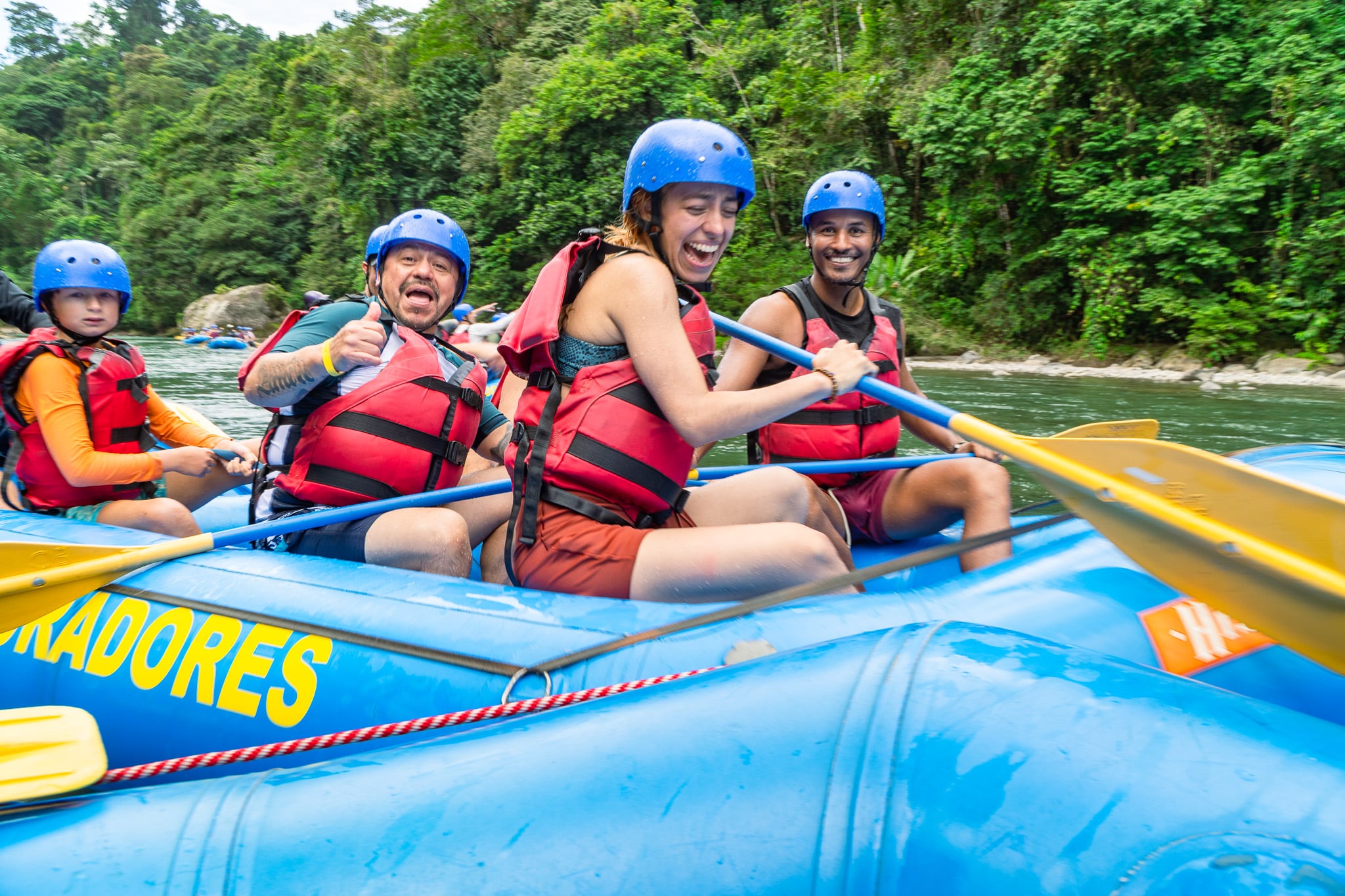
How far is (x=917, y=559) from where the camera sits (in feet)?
5.22

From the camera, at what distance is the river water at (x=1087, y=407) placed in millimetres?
7012

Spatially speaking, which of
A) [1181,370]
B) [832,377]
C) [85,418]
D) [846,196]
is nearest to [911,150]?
[1181,370]

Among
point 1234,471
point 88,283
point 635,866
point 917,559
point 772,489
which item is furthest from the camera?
point 88,283

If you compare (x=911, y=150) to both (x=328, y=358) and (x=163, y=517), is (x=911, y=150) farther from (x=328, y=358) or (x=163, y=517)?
(x=328, y=358)

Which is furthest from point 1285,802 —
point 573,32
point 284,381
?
point 573,32

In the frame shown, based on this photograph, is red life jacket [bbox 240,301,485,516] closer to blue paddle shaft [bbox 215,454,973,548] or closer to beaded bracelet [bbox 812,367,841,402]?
blue paddle shaft [bbox 215,454,973,548]

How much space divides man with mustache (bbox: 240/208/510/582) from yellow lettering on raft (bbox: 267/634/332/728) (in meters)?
0.38

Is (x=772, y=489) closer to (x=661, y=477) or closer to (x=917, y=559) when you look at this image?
(x=661, y=477)

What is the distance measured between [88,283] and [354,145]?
23098mm

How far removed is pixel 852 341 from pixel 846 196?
0.45m

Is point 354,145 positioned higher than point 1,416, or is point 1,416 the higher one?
point 354,145

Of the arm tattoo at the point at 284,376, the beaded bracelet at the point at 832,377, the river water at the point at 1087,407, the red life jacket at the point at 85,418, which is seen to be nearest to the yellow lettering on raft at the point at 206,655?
the arm tattoo at the point at 284,376

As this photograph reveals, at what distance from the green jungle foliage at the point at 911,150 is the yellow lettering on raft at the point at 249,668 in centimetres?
1237

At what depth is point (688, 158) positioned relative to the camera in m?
1.84
